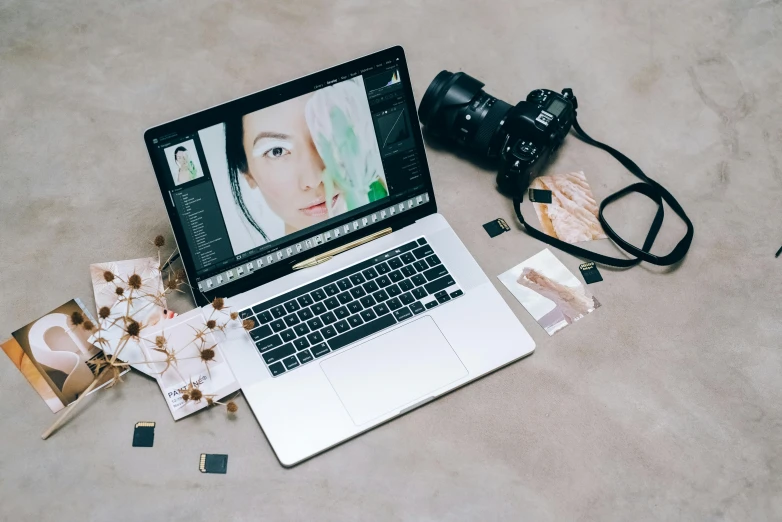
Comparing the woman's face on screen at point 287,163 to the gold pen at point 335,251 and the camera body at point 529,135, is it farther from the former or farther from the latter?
the camera body at point 529,135

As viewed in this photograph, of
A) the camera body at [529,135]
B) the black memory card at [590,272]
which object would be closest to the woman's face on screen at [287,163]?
the camera body at [529,135]

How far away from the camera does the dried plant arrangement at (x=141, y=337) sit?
1037mm

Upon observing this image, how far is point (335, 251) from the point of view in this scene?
1136 millimetres

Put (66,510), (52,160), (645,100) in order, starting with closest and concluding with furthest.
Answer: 1. (66,510)
2. (52,160)
3. (645,100)

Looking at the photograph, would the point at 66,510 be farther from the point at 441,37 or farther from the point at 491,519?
the point at 441,37

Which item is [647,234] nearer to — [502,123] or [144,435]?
[502,123]

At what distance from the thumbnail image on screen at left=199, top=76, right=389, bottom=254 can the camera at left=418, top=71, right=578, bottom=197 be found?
0.23 meters

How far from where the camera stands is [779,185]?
51.7 inches

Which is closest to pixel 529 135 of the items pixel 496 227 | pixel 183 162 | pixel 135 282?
pixel 496 227

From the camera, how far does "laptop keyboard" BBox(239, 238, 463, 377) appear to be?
3.46 ft

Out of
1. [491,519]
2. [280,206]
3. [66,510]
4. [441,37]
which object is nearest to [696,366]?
[491,519]

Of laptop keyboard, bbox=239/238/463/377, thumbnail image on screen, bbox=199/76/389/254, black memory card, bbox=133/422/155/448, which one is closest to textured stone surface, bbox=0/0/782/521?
black memory card, bbox=133/422/155/448

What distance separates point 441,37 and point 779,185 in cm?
71

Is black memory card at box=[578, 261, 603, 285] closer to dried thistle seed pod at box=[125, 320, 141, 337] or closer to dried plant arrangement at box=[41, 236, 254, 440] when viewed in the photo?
dried plant arrangement at box=[41, 236, 254, 440]
